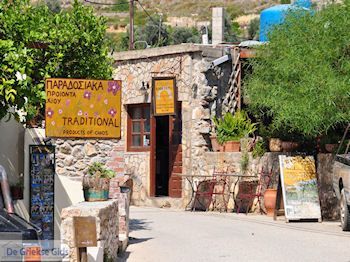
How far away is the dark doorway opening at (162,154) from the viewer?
25047 millimetres

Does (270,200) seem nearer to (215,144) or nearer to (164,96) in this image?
(215,144)

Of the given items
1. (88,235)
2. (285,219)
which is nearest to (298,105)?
(285,219)

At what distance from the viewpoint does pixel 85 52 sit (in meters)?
14.1

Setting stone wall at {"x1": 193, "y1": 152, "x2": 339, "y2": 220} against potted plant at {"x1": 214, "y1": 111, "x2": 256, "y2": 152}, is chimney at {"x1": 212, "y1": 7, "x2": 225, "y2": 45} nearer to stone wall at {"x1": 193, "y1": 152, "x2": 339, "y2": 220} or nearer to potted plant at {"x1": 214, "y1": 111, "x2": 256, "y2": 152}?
potted plant at {"x1": 214, "y1": 111, "x2": 256, "y2": 152}

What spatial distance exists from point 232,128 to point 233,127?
1.5 inches

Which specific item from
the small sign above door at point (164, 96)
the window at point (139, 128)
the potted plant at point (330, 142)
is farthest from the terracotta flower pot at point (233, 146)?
the window at point (139, 128)

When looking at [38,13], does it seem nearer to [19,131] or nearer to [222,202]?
[19,131]

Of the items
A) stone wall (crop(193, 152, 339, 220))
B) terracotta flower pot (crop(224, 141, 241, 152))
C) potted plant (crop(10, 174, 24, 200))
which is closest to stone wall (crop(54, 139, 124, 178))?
potted plant (crop(10, 174, 24, 200))

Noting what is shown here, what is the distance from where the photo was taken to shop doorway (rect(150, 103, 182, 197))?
23891 mm

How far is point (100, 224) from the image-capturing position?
10.6 m

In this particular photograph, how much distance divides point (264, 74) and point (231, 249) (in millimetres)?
8019

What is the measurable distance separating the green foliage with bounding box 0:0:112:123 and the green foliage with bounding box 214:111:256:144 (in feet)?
26.2

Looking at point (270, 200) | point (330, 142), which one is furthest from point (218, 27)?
point (270, 200)

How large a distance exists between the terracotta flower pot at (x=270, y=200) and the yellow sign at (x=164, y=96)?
15.6ft
